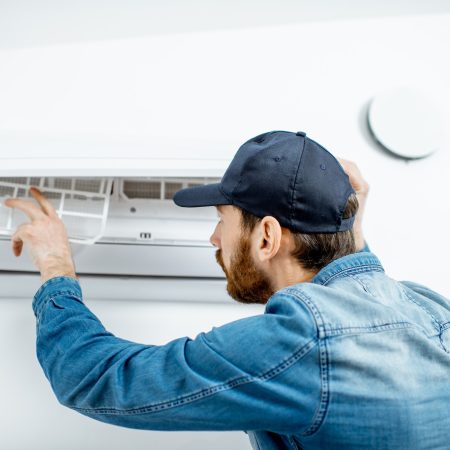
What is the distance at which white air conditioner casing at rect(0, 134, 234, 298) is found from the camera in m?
0.88

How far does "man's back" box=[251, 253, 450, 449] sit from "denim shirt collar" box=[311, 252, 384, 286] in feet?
0.19

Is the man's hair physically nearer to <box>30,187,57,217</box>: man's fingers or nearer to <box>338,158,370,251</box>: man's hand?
<box>338,158,370,251</box>: man's hand

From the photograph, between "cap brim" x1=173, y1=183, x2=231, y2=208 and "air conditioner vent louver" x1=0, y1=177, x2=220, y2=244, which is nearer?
"cap brim" x1=173, y1=183, x2=231, y2=208

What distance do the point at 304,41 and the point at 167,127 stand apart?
42cm

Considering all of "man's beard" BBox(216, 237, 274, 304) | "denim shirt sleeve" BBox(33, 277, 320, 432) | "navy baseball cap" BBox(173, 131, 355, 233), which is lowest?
"denim shirt sleeve" BBox(33, 277, 320, 432)

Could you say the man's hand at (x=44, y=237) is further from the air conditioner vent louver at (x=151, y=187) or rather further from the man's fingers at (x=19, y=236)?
the air conditioner vent louver at (x=151, y=187)

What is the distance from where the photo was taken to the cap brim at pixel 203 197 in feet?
2.93

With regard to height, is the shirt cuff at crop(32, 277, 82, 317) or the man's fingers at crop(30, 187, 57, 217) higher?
the man's fingers at crop(30, 187, 57, 217)

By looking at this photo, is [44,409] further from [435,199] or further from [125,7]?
[435,199]

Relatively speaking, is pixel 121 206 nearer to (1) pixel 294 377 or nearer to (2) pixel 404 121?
(1) pixel 294 377

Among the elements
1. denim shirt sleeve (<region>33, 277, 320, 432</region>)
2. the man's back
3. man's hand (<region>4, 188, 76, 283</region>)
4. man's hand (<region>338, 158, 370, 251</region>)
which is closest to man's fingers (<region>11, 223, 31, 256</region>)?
man's hand (<region>4, 188, 76, 283</region>)

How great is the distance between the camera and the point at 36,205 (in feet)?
3.30

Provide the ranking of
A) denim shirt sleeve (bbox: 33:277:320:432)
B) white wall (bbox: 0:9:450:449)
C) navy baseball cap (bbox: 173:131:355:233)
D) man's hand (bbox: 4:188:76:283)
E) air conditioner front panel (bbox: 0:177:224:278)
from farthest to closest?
white wall (bbox: 0:9:450:449)
air conditioner front panel (bbox: 0:177:224:278)
man's hand (bbox: 4:188:76:283)
navy baseball cap (bbox: 173:131:355:233)
denim shirt sleeve (bbox: 33:277:320:432)

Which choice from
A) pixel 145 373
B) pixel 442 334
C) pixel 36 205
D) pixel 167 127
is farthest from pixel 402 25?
pixel 145 373
